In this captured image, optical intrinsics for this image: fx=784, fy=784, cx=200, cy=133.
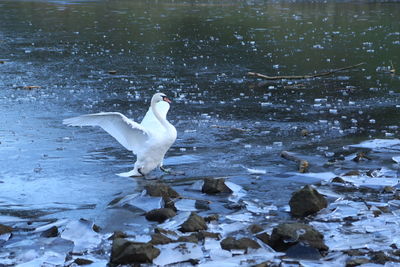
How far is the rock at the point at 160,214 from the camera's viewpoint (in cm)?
767

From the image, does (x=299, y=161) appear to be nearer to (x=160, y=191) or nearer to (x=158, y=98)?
(x=158, y=98)

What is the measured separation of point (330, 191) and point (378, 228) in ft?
4.23

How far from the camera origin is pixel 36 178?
30.6ft

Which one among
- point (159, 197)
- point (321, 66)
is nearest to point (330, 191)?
point (159, 197)

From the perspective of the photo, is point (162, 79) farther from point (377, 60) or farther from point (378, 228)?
point (378, 228)

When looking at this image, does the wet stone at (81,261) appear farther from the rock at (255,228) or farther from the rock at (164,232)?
the rock at (255,228)

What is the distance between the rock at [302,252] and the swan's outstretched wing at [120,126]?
330 centimetres

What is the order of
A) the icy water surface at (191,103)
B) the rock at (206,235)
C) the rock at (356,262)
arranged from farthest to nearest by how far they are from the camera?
the icy water surface at (191,103), the rock at (206,235), the rock at (356,262)

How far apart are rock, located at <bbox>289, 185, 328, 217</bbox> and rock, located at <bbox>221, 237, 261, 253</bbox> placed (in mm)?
1118

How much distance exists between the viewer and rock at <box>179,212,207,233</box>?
23.6ft

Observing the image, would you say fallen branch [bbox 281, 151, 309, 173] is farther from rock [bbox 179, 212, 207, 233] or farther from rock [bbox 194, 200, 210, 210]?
rock [bbox 179, 212, 207, 233]

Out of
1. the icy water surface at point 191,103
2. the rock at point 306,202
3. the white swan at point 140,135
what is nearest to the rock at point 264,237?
the icy water surface at point 191,103

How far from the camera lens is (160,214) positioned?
303 inches

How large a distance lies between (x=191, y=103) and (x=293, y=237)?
7.34 m
